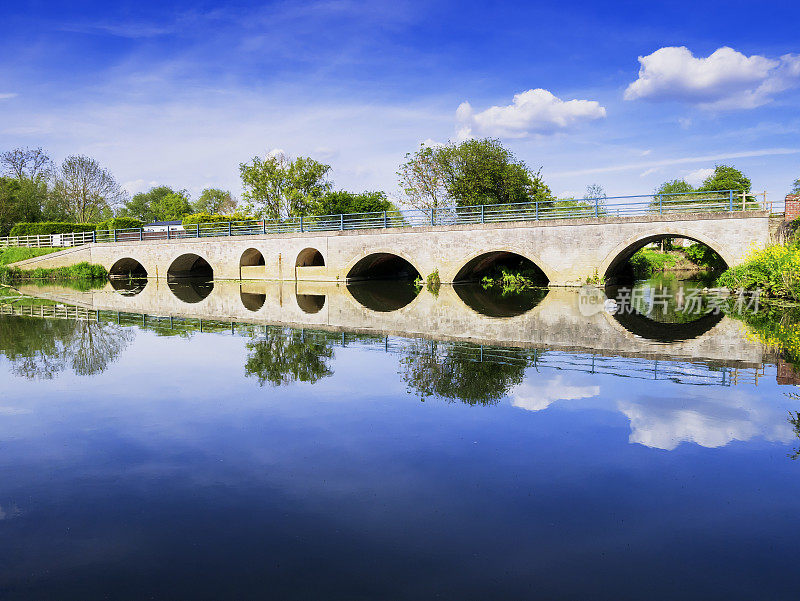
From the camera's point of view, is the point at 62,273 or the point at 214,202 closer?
the point at 62,273

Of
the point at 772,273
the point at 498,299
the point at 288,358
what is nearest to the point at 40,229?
the point at 498,299

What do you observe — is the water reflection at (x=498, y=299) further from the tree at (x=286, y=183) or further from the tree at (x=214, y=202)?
the tree at (x=214, y=202)

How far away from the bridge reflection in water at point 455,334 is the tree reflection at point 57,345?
3.63 ft

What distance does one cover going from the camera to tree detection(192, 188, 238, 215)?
8469 centimetres

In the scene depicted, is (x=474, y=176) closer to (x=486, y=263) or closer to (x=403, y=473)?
(x=486, y=263)

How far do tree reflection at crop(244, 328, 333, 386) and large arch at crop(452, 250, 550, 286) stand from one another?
14.5 metres

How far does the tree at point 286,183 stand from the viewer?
48.0 metres

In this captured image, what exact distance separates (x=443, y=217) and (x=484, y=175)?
962cm

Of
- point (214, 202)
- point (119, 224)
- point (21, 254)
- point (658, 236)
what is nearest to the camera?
point (658, 236)

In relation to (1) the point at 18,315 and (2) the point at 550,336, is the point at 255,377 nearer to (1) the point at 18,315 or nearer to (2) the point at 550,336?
(2) the point at 550,336

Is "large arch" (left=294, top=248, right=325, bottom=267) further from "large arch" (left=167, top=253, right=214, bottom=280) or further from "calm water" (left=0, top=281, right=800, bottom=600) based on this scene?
"calm water" (left=0, top=281, right=800, bottom=600)

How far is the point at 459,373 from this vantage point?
8.88 m

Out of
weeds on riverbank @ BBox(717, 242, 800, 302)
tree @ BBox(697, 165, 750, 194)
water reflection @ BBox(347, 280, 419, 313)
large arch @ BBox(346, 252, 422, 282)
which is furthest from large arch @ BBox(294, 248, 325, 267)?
tree @ BBox(697, 165, 750, 194)

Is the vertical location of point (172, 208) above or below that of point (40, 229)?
above
